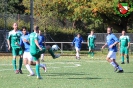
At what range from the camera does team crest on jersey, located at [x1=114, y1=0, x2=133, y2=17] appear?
50.8m

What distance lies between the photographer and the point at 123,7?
5156 centimetres

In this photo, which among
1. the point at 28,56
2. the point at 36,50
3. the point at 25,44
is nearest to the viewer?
the point at 36,50

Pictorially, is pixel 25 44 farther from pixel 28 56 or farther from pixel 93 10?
pixel 93 10

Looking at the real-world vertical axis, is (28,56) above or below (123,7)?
below

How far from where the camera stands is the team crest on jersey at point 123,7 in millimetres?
50841

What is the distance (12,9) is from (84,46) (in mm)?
20669

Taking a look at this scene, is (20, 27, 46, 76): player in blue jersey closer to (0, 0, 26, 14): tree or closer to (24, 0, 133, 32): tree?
(24, 0, 133, 32): tree

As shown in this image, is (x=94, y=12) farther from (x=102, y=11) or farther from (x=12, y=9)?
(x=12, y=9)

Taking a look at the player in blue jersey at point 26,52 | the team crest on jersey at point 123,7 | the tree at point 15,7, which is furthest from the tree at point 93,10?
the player in blue jersey at point 26,52

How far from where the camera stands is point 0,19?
45344mm

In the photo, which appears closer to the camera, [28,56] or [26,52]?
[28,56]

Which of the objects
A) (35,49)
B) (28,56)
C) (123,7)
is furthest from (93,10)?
(35,49)

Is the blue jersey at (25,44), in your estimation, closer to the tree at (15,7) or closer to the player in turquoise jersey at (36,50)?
the player in turquoise jersey at (36,50)

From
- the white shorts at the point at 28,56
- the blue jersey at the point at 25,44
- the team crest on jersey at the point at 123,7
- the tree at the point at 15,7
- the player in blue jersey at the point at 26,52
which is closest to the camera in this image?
the player in blue jersey at the point at 26,52
